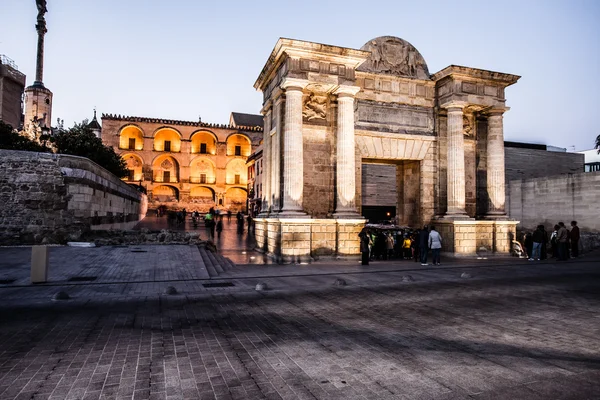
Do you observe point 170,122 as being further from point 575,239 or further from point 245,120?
point 575,239

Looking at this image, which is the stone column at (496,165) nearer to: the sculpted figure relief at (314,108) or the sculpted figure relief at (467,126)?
the sculpted figure relief at (467,126)

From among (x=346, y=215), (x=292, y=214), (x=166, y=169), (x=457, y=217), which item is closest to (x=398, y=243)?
(x=457, y=217)

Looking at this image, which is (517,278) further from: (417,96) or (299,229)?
(417,96)

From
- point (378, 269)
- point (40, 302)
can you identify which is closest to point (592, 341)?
Result: point (378, 269)

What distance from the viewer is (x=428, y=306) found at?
283 inches

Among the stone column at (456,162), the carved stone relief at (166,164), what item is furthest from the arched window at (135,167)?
the stone column at (456,162)

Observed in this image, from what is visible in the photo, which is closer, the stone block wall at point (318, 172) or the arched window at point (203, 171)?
the stone block wall at point (318, 172)

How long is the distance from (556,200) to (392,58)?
15.4 m

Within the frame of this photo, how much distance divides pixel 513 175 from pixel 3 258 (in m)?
34.3

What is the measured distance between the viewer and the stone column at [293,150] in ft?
46.2

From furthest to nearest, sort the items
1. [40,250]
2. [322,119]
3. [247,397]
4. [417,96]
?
[417,96] < [322,119] < [40,250] < [247,397]

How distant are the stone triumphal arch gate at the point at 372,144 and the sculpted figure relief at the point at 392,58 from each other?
47 mm

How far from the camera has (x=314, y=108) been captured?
50.2 ft

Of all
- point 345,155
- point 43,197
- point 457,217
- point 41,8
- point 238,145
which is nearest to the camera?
point 345,155
